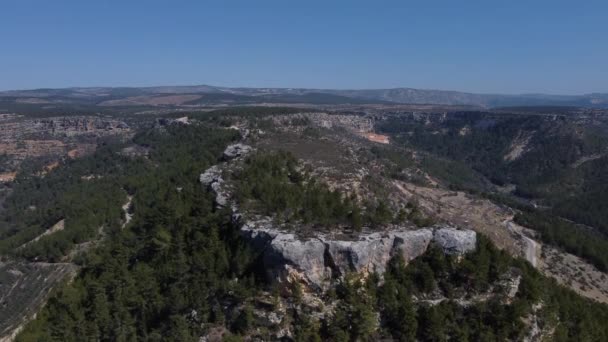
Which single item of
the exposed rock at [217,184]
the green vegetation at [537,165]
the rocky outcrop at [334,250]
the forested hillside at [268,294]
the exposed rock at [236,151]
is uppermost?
the exposed rock at [236,151]

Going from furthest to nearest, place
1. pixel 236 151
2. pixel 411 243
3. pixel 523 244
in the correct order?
pixel 236 151 → pixel 523 244 → pixel 411 243

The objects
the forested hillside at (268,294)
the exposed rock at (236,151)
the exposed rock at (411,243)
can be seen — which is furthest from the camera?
the exposed rock at (236,151)

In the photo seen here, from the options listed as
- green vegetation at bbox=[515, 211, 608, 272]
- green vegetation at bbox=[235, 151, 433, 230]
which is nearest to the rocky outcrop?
green vegetation at bbox=[235, 151, 433, 230]

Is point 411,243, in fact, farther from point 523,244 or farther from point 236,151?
point 523,244

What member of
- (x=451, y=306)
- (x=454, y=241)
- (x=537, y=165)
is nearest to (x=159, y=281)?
(x=451, y=306)

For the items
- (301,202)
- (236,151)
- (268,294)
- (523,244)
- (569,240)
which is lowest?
(569,240)

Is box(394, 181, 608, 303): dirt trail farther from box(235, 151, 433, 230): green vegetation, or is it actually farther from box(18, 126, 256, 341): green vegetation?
box(18, 126, 256, 341): green vegetation

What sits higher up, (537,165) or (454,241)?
(454,241)

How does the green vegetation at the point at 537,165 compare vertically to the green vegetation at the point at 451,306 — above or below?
below

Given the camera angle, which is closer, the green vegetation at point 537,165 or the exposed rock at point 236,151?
the exposed rock at point 236,151

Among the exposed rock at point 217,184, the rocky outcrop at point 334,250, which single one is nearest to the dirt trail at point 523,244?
the rocky outcrop at point 334,250

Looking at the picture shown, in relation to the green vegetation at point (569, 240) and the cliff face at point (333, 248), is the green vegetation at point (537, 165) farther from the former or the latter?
the cliff face at point (333, 248)
